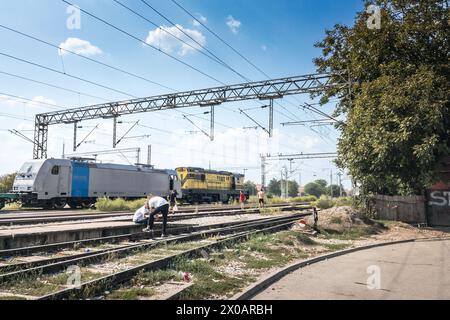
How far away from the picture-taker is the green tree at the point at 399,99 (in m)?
16.5

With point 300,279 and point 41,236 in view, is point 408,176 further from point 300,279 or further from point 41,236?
point 41,236

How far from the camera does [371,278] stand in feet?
25.9

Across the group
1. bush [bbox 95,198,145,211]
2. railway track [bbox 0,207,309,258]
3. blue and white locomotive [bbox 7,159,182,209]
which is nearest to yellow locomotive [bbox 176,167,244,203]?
blue and white locomotive [bbox 7,159,182,209]

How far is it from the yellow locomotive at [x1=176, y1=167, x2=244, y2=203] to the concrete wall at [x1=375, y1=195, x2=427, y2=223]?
24.0 m

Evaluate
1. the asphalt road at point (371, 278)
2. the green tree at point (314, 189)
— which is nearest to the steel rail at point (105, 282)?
the asphalt road at point (371, 278)

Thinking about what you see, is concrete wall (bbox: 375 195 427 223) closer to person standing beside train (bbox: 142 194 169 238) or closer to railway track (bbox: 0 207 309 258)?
railway track (bbox: 0 207 309 258)

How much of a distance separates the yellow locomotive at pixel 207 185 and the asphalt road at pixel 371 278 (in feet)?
98.7

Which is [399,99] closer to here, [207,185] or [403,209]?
[403,209]

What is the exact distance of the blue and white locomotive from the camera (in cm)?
2664

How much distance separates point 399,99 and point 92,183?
22.1 m

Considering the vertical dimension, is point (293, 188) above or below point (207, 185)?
above

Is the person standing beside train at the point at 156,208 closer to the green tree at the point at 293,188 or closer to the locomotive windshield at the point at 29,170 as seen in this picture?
the locomotive windshield at the point at 29,170

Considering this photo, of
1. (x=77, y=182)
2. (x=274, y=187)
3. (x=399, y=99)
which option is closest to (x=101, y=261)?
(x=399, y=99)

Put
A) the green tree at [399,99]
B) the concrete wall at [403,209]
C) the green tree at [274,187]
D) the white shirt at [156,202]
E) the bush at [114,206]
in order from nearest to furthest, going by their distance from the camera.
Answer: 1. the white shirt at [156,202]
2. the green tree at [399,99]
3. the concrete wall at [403,209]
4. the bush at [114,206]
5. the green tree at [274,187]
